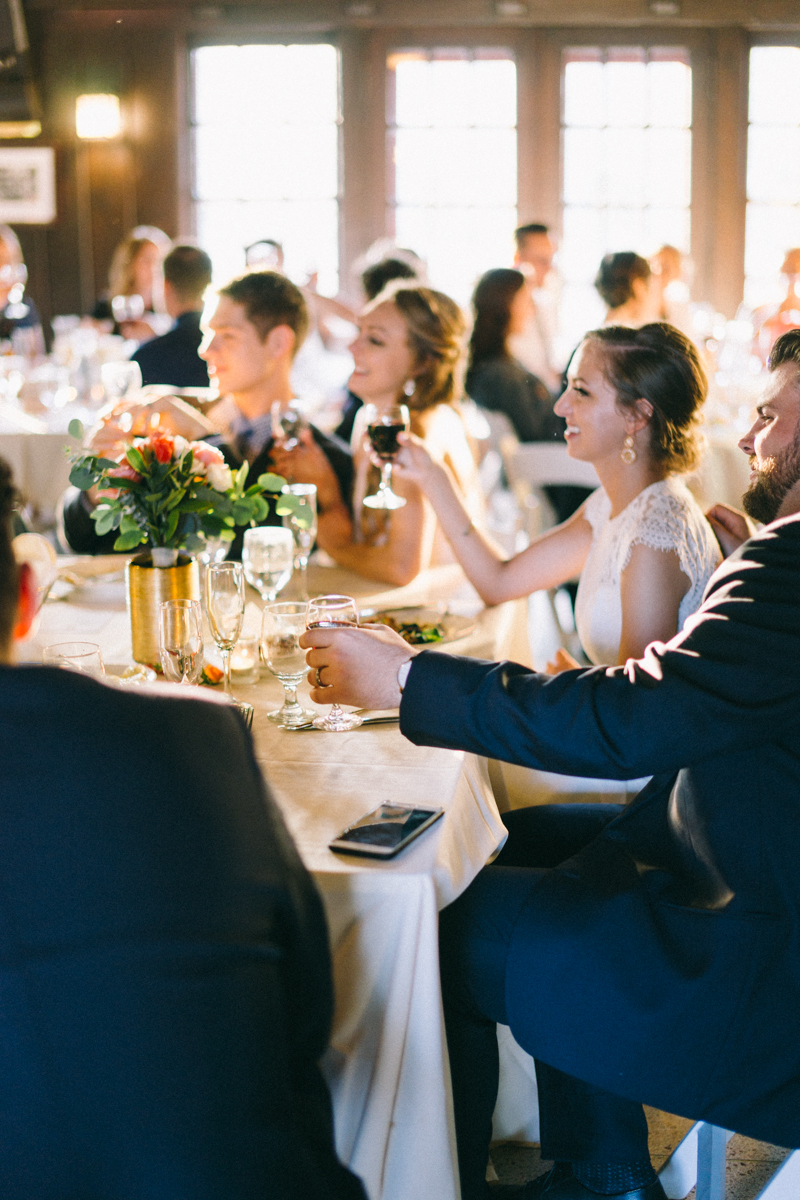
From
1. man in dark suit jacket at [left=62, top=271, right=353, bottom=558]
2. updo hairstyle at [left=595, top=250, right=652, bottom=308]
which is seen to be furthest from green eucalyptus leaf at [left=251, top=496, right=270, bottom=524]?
updo hairstyle at [left=595, top=250, right=652, bottom=308]

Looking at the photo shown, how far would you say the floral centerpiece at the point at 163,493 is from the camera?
5.89ft

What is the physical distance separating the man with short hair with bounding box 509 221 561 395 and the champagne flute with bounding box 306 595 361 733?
14.9ft

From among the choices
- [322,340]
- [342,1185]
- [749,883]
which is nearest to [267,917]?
[342,1185]

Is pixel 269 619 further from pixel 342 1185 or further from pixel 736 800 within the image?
pixel 342 1185

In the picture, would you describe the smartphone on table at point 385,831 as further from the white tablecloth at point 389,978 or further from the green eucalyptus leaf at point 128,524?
the green eucalyptus leaf at point 128,524

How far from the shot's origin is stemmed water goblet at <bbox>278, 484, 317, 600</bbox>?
2.08 m

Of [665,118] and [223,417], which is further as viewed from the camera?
[665,118]

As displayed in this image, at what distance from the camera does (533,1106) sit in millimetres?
1771

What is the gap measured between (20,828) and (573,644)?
3258mm

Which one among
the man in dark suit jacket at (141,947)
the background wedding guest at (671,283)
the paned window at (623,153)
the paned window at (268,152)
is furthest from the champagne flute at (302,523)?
the paned window at (623,153)

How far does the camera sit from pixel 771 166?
7531 mm

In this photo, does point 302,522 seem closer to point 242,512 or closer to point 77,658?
point 242,512

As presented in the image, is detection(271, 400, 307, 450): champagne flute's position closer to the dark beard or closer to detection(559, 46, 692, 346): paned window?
the dark beard

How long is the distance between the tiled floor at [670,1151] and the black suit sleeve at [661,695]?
0.81 metres
